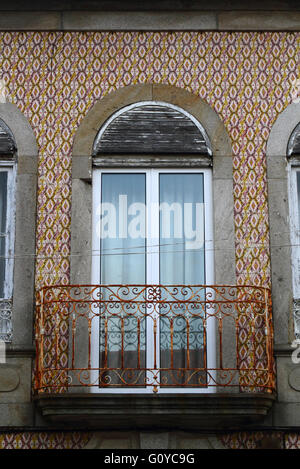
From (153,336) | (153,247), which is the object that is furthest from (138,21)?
(153,336)

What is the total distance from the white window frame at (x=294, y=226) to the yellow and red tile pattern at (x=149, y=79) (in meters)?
0.33

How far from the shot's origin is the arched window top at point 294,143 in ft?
41.9

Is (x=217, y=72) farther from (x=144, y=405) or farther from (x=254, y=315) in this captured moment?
(x=144, y=405)

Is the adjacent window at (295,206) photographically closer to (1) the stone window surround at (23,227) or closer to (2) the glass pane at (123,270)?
(2) the glass pane at (123,270)

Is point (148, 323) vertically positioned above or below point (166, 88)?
below

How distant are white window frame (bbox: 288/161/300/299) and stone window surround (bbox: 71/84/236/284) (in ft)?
2.29

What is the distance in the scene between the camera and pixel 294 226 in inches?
496

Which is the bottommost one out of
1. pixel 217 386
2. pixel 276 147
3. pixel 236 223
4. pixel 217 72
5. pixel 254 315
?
pixel 217 386

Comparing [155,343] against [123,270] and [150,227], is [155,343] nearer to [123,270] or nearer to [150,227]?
[123,270]

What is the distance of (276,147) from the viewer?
1279cm

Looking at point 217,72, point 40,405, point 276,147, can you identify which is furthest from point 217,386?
point 217,72

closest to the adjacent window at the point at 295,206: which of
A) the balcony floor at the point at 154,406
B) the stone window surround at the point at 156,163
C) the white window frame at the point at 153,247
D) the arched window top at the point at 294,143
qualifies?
the arched window top at the point at 294,143
